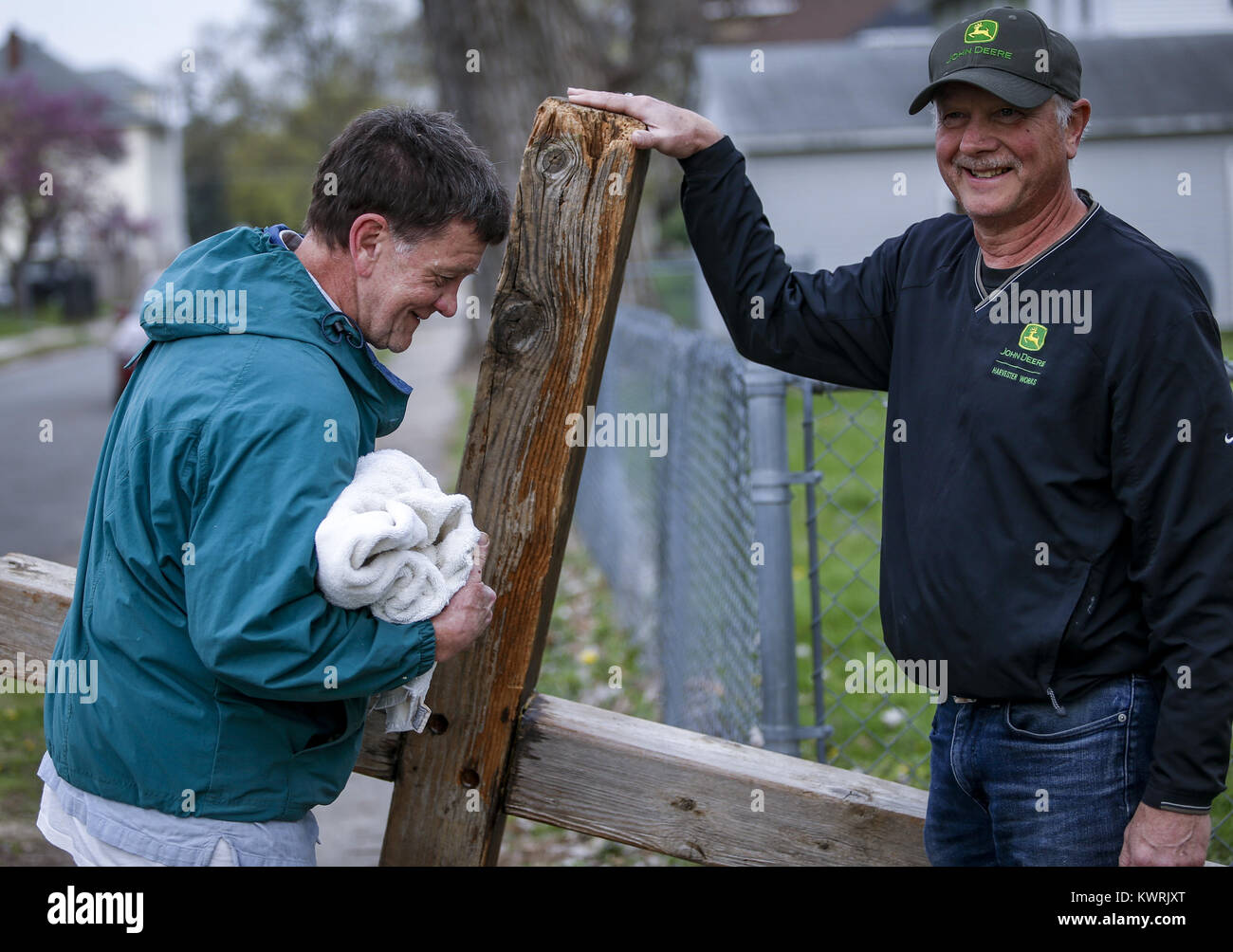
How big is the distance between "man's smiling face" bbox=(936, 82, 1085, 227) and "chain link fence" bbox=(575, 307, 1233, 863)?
476 mm

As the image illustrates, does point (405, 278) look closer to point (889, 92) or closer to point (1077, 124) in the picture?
point (1077, 124)

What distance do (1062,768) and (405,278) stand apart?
1390 mm

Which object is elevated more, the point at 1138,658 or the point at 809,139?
the point at 809,139

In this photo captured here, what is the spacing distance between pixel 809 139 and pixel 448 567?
19331 mm

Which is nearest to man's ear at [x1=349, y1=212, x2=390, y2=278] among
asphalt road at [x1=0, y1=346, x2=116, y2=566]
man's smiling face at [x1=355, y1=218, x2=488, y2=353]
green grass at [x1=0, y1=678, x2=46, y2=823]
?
man's smiling face at [x1=355, y1=218, x2=488, y2=353]

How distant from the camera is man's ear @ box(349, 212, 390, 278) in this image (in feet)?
6.28

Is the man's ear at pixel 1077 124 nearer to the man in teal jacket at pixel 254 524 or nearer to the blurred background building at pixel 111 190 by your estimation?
the man in teal jacket at pixel 254 524

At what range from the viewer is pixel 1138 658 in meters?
2.00

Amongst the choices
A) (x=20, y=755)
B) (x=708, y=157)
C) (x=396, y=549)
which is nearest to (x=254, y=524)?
(x=396, y=549)

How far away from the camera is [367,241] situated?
6.32ft

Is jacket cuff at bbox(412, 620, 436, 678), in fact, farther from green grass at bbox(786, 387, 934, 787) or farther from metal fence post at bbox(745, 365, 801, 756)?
green grass at bbox(786, 387, 934, 787)
